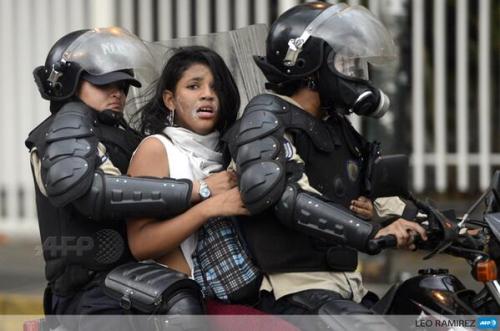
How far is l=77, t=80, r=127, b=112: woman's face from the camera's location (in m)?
3.97

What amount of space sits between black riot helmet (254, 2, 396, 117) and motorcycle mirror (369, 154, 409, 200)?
369 millimetres

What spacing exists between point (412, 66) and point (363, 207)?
453cm

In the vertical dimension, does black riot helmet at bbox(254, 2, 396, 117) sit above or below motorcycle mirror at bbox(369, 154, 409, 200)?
above

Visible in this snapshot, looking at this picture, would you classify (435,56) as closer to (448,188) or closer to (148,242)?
(448,188)

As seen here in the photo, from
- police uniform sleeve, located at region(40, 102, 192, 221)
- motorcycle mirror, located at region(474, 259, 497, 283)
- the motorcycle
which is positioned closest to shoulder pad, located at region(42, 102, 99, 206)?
police uniform sleeve, located at region(40, 102, 192, 221)

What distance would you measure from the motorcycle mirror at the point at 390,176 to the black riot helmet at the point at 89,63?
1057mm

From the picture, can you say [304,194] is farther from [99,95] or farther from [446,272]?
[99,95]

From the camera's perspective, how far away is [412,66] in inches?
326

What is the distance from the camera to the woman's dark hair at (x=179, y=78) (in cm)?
406

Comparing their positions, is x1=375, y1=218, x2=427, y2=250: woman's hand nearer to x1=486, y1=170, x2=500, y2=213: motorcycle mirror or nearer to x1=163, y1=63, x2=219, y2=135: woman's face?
x1=486, y1=170, x2=500, y2=213: motorcycle mirror

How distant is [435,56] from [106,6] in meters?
2.49

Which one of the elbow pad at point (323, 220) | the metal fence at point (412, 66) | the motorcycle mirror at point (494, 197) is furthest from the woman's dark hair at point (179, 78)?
the metal fence at point (412, 66)

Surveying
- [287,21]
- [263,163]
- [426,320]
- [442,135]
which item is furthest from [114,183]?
[442,135]

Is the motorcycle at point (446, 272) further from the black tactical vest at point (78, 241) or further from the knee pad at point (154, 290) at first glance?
the black tactical vest at point (78, 241)
